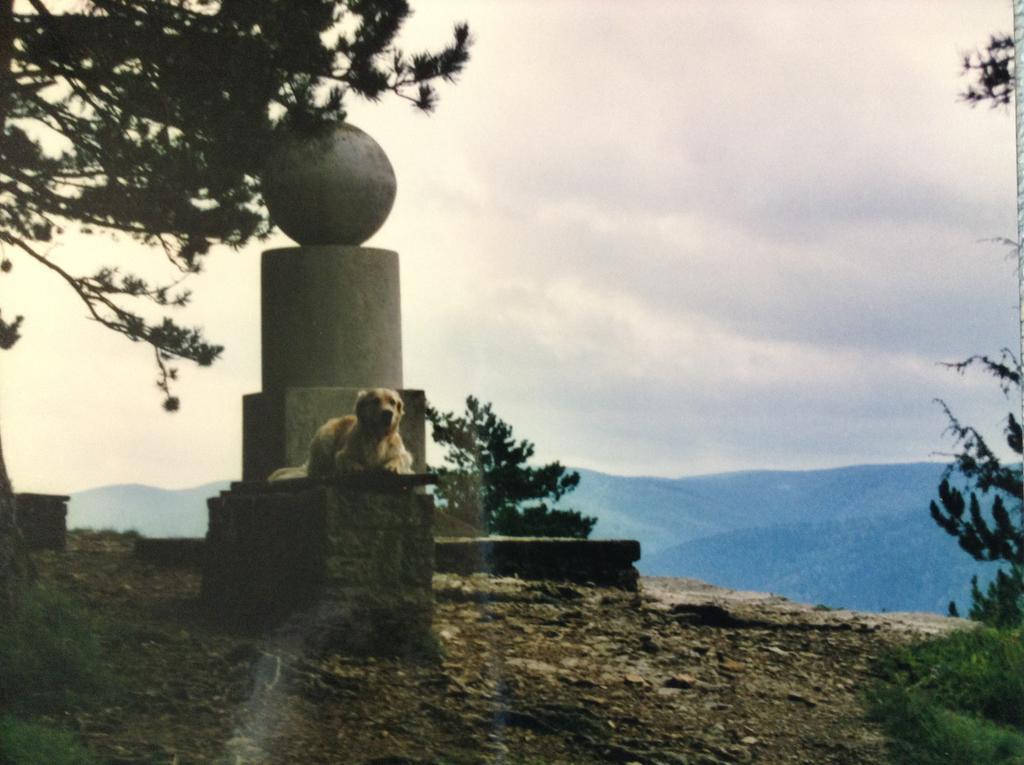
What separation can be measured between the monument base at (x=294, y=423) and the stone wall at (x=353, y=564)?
7.44ft

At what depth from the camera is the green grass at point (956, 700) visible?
6492 millimetres

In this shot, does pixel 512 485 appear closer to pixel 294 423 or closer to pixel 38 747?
pixel 294 423

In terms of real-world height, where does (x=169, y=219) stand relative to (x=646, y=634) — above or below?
above

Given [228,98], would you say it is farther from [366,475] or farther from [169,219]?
[366,475]

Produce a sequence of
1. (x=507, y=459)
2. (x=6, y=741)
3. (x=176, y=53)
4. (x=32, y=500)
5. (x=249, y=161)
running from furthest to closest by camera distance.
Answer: (x=507, y=459) → (x=32, y=500) → (x=249, y=161) → (x=176, y=53) → (x=6, y=741)

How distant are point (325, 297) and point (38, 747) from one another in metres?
5.01

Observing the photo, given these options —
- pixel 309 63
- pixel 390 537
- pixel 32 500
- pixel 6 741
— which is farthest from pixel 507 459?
pixel 6 741

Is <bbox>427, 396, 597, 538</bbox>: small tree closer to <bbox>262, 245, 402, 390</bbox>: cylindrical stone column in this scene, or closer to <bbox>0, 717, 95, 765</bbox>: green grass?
<bbox>262, 245, 402, 390</bbox>: cylindrical stone column

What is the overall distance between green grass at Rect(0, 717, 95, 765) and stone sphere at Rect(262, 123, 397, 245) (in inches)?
199

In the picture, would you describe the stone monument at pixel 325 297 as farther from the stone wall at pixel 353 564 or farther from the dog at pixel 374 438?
the stone wall at pixel 353 564

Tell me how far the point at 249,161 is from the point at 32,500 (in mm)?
3940

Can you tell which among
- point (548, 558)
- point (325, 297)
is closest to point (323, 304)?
point (325, 297)

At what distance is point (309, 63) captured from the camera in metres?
8.98

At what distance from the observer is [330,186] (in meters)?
9.59
